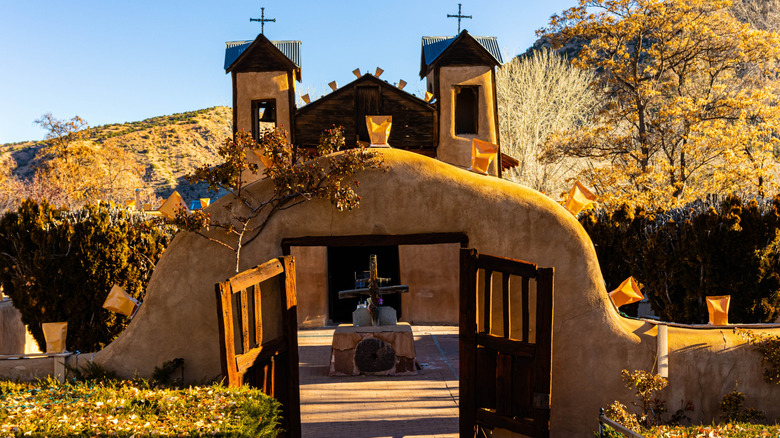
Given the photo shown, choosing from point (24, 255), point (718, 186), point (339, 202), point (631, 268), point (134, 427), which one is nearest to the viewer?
point (134, 427)

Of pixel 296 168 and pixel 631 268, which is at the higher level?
pixel 296 168

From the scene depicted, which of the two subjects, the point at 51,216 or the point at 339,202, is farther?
the point at 51,216

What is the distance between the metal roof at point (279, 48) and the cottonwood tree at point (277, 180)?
10738mm

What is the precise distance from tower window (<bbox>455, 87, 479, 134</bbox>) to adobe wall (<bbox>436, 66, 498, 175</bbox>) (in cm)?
47

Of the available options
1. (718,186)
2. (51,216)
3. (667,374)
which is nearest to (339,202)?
(667,374)

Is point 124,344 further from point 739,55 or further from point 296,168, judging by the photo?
point 739,55

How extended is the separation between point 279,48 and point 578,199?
40.1 ft

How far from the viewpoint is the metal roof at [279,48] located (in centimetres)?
1795

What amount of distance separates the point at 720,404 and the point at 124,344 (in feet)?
27.9

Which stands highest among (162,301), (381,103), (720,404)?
(381,103)

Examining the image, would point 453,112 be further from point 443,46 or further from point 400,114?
point 443,46

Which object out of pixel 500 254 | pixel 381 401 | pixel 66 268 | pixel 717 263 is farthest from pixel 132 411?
pixel 717 263

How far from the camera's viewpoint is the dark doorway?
2125 centimetres

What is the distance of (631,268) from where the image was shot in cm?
1420
